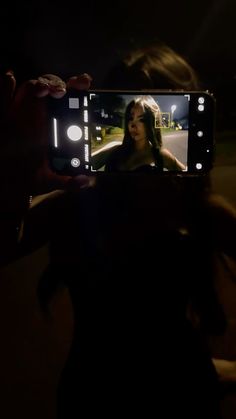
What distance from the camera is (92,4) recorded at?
3629 mm

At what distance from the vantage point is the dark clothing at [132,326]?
2.51 ft

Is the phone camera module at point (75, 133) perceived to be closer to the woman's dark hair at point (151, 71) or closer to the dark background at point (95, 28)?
the woman's dark hair at point (151, 71)

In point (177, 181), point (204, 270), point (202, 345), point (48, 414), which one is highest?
point (177, 181)

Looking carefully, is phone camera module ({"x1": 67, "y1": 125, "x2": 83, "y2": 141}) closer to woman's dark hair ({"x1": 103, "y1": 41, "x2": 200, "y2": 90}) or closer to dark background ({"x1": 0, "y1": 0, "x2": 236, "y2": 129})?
woman's dark hair ({"x1": 103, "y1": 41, "x2": 200, "y2": 90})

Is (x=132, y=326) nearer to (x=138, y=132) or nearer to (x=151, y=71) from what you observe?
(x=138, y=132)

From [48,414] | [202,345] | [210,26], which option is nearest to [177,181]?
[202,345]

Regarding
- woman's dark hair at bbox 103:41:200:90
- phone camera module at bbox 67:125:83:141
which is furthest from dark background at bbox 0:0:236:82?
phone camera module at bbox 67:125:83:141

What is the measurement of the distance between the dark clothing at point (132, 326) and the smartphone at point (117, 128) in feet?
0.40

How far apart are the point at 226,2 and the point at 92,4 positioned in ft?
3.23

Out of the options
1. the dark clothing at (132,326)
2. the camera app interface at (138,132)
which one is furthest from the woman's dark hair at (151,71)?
the dark clothing at (132,326)

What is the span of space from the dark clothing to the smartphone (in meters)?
0.12

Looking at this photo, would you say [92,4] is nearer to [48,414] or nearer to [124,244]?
[48,414]

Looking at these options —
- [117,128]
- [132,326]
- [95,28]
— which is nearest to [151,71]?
[117,128]

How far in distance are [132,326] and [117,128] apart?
31 centimetres
